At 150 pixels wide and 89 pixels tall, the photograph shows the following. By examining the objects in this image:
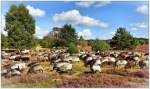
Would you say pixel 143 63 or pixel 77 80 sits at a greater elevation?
pixel 143 63

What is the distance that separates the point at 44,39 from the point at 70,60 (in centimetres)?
48

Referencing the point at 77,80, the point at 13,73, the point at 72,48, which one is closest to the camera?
the point at 77,80

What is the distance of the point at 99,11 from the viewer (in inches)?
320

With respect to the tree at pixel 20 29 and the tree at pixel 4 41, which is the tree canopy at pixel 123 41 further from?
the tree at pixel 4 41

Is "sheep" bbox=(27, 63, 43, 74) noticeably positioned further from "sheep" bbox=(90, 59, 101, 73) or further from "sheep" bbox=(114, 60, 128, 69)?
"sheep" bbox=(114, 60, 128, 69)

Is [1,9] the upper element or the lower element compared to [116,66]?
upper

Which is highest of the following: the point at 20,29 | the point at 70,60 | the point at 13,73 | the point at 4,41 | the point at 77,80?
the point at 20,29

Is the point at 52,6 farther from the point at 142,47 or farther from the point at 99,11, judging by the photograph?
the point at 142,47

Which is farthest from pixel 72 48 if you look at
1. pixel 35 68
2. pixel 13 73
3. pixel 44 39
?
pixel 13 73

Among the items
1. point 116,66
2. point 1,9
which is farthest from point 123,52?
point 1,9

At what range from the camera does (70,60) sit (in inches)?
326

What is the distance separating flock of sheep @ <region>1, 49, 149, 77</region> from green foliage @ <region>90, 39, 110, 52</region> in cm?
6

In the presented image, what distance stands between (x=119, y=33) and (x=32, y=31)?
4.12 feet

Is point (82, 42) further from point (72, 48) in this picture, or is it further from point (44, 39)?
point (44, 39)
